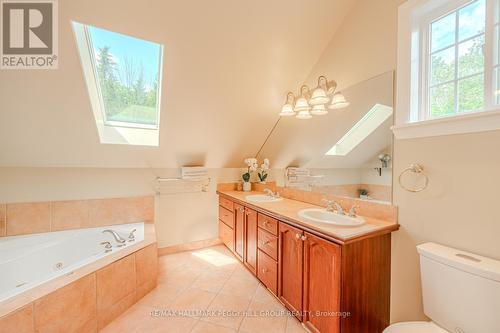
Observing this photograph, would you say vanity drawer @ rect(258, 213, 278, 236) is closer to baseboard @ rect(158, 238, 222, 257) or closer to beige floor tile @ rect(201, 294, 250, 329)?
beige floor tile @ rect(201, 294, 250, 329)

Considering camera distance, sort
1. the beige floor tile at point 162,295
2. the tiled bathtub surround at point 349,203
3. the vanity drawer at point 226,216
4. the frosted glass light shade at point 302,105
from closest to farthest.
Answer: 1. the tiled bathtub surround at point 349,203
2. the beige floor tile at point 162,295
3. the frosted glass light shade at point 302,105
4. the vanity drawer at point 226,216

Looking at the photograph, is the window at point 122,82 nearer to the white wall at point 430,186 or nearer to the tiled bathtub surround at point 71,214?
the tiled bathtub surround at point 71,214

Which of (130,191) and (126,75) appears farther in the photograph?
(130,191)

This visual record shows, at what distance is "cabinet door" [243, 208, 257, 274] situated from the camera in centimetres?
221

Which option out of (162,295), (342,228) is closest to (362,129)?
(342,228)

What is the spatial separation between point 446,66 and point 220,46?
169 cm

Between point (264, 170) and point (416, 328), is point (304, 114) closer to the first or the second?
point (264, 170)

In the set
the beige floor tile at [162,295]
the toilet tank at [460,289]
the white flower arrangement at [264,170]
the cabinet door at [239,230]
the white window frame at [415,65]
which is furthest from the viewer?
the white flower arrangement at [264,170]

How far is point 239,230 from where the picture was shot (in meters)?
2.58

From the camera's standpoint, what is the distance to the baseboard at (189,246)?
2.93 m

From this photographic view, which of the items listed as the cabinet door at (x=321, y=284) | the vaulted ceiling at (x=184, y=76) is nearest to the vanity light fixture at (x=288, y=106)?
the vaulted ceiling at (x=184, y=76)

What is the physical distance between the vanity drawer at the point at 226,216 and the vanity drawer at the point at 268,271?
758mm

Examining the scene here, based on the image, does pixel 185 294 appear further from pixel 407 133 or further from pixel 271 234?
pixel 407 133

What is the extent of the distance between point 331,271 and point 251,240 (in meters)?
1.11
